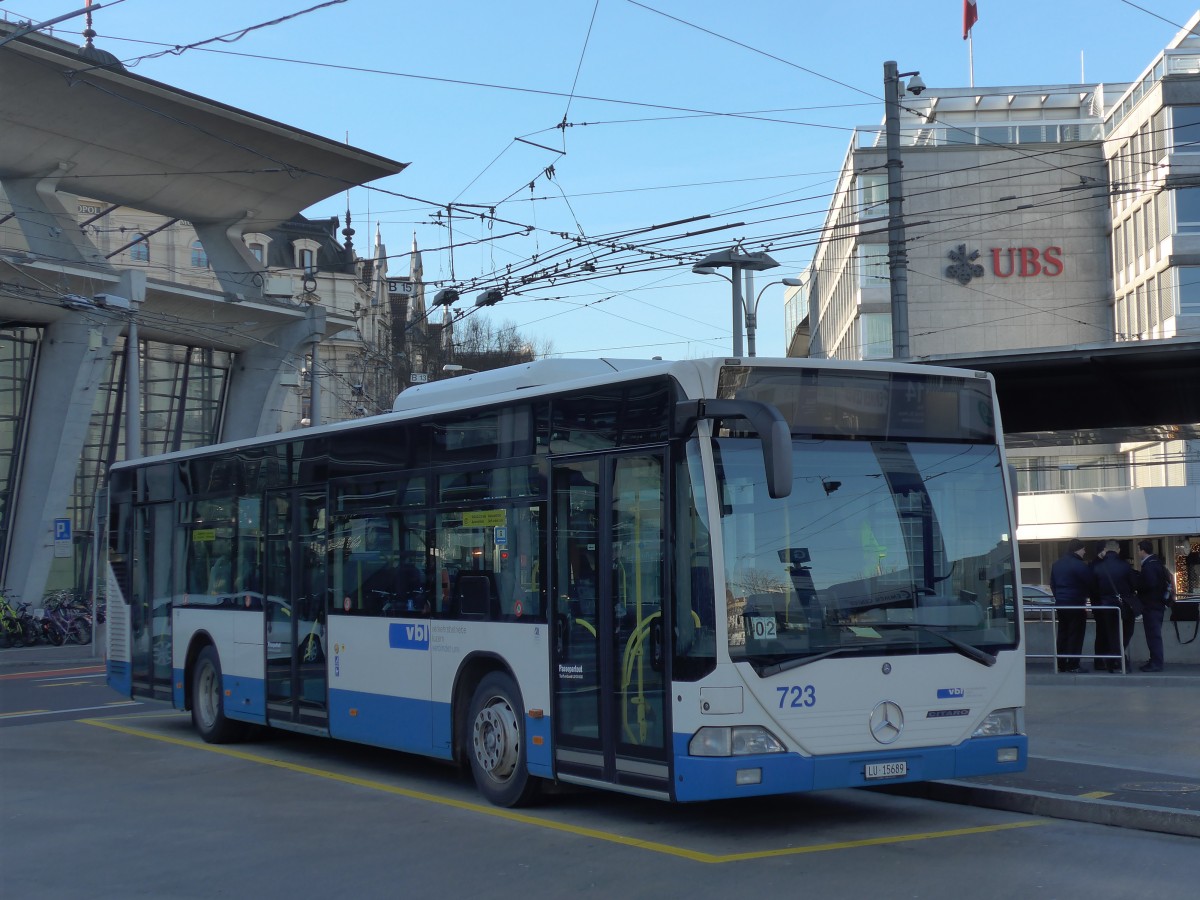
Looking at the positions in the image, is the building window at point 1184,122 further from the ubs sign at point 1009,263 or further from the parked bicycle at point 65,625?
the parked bicycle at point 65,625

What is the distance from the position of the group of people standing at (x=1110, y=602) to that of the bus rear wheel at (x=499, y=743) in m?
9.71

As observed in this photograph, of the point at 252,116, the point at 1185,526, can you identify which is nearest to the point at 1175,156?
the point at 1185,526

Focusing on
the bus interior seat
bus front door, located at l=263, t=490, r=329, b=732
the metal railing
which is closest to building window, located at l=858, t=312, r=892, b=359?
the metal railing

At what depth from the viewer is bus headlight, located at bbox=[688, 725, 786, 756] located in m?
8.29

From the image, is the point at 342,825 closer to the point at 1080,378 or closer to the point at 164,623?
the point at 164,623

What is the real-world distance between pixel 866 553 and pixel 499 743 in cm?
304

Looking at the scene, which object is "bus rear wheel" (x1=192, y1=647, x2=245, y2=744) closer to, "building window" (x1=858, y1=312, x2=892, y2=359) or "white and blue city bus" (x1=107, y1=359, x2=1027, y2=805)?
"white and blue city bus" (x1=107, y1=359, x2=1027, y2=805)

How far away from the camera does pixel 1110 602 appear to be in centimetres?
1794

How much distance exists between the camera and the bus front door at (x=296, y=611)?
500 inches

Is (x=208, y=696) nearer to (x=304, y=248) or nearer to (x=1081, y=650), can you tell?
(x=1081, y=650)

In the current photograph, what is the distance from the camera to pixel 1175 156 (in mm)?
50469

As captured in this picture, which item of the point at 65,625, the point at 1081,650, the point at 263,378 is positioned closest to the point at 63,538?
the point at 65,625

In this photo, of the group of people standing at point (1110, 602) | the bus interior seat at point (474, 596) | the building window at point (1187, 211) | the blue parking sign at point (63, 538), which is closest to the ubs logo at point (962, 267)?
the building window at point (1187, 211)

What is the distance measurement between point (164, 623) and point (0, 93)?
18637 mm
